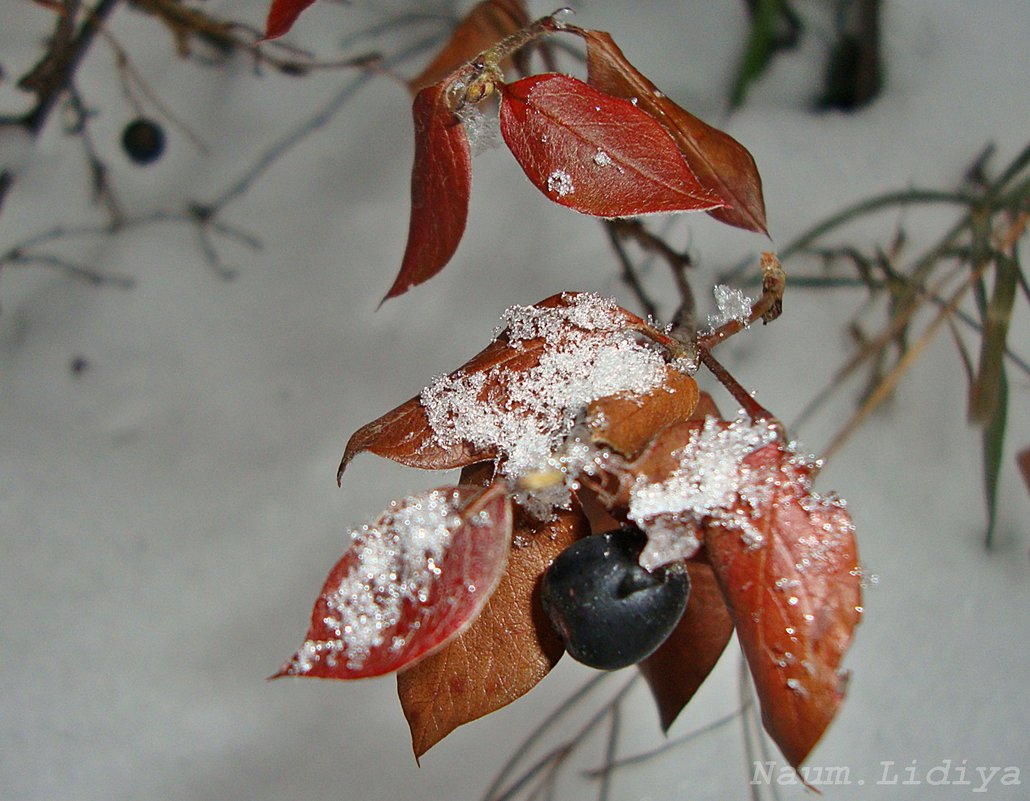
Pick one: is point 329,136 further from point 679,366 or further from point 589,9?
point 679,366

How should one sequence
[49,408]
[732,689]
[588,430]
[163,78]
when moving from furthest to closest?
[163,78] → [49,408] → [732,689] → [588,430]

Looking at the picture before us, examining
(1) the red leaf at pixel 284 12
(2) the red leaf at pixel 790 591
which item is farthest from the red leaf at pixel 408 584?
(1) the red leaf at pixel 284 12

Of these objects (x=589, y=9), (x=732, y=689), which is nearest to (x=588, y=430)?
(x=732, y=689)

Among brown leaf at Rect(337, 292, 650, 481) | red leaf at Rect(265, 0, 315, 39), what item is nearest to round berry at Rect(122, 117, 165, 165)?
red leaf at Rect(265, 0, 315, 39)

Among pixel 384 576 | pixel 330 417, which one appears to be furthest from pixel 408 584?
pixel 330 417

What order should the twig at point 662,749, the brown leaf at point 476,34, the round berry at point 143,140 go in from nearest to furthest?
the brown leaf at point 476,34, the twig at point 662,749, the round berry at point 143,140

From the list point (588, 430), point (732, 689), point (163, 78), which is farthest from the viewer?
point (163, 78)

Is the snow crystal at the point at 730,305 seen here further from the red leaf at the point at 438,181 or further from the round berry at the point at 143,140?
the round berry at the point at 143,140
